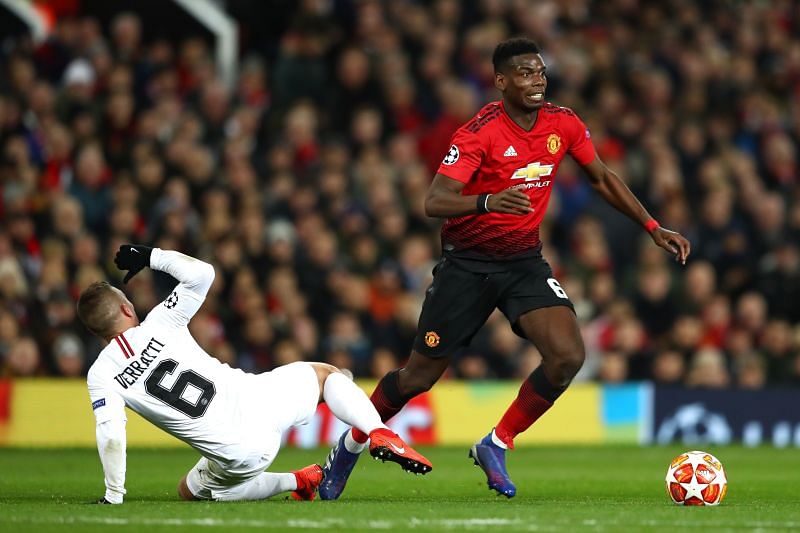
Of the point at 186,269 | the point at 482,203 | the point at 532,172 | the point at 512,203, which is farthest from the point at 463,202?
the point at 186,269

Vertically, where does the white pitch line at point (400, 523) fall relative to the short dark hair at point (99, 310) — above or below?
below

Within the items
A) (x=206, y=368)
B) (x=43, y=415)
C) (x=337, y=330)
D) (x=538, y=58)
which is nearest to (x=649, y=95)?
(x=337, y=330)

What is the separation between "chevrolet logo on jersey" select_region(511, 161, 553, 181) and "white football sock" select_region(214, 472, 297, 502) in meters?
2.21

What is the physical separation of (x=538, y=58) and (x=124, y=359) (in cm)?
299

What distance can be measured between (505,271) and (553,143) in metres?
0.83

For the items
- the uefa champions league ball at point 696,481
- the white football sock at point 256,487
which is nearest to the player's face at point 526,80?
the uefa champions league ball at point 696,481

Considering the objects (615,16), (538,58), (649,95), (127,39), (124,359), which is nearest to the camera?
(124,359)

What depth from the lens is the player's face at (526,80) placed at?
875cm

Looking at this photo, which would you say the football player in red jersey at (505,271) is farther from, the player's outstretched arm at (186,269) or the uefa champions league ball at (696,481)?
the player's outstretched arm at (186,269)

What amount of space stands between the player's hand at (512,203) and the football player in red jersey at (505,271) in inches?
19.8

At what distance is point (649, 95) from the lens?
18156 mm

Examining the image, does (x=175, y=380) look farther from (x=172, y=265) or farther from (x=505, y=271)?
(x=505, y=271)

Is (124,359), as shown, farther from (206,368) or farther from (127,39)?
(127,39)

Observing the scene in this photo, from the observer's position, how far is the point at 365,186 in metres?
16.4
